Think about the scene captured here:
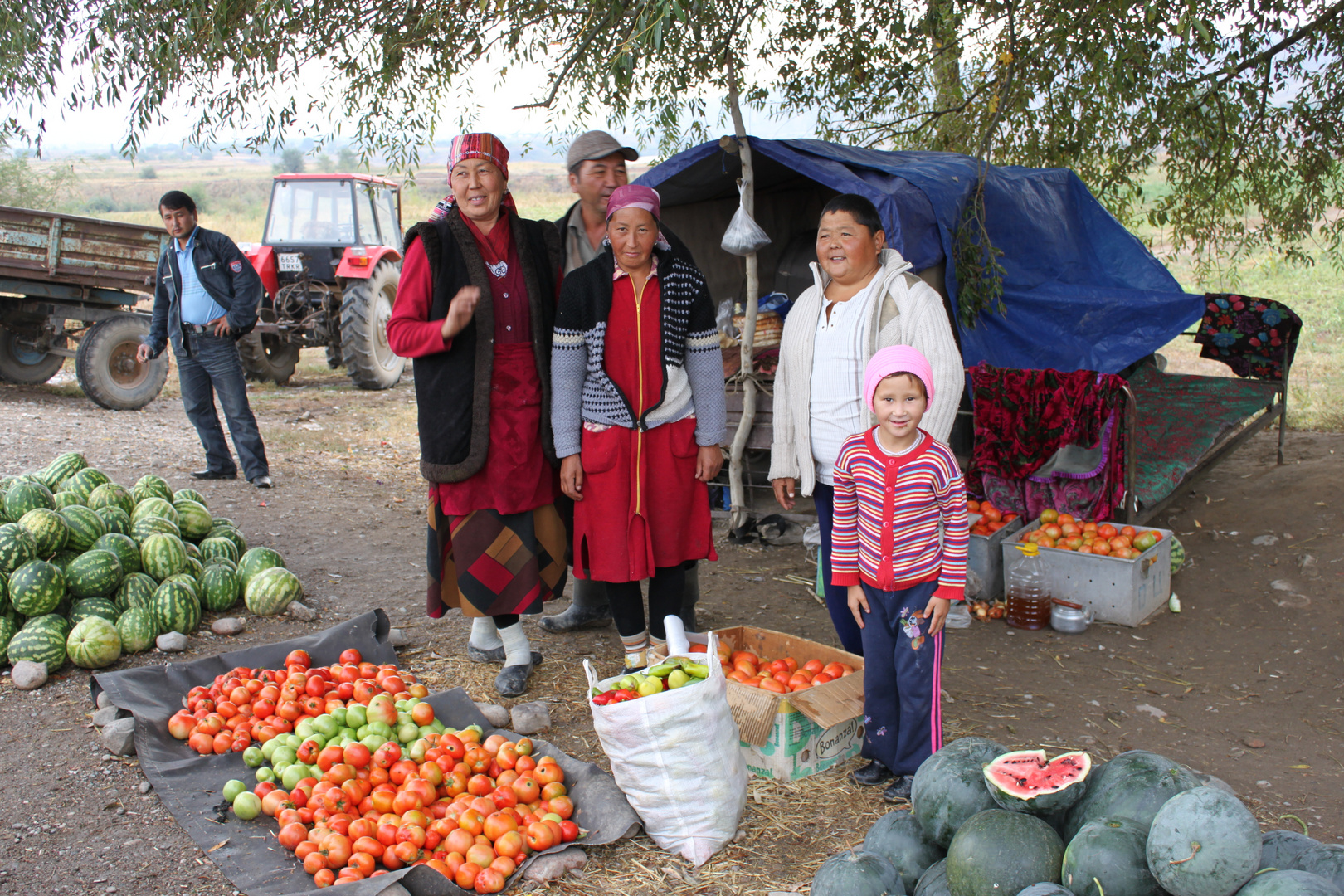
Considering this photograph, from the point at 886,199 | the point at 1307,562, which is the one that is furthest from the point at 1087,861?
the point at 1307,562

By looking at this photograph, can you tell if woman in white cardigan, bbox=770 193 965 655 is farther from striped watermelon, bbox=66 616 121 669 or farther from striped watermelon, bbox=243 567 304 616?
striped watermelon, bbox=66 616 121 669

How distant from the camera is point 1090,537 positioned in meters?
5.09

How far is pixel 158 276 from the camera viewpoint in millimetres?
7215

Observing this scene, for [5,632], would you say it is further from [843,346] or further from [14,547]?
[843,346]

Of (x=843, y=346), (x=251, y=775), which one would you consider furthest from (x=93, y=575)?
(x=843, y=346)

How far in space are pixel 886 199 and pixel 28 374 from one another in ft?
31.4

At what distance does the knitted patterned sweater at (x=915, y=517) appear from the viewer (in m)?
2.88

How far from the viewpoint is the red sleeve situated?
11.4 ft

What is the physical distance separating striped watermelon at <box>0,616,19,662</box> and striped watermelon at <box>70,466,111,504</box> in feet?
3.51

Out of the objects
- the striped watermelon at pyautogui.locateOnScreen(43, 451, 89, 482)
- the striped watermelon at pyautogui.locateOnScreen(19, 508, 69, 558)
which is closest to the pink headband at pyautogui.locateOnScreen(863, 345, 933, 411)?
the striped watermelon at pyautogui.locateOnScreen(19, 508, 69, 558)

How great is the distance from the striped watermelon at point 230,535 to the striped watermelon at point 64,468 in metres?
0.83

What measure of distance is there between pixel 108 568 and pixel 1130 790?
4.40 m

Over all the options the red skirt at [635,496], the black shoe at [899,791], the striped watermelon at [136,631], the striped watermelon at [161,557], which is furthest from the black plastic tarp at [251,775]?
the striped watermelon at [161,557]

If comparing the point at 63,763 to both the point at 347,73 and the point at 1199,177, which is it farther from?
the point at 1199,177
